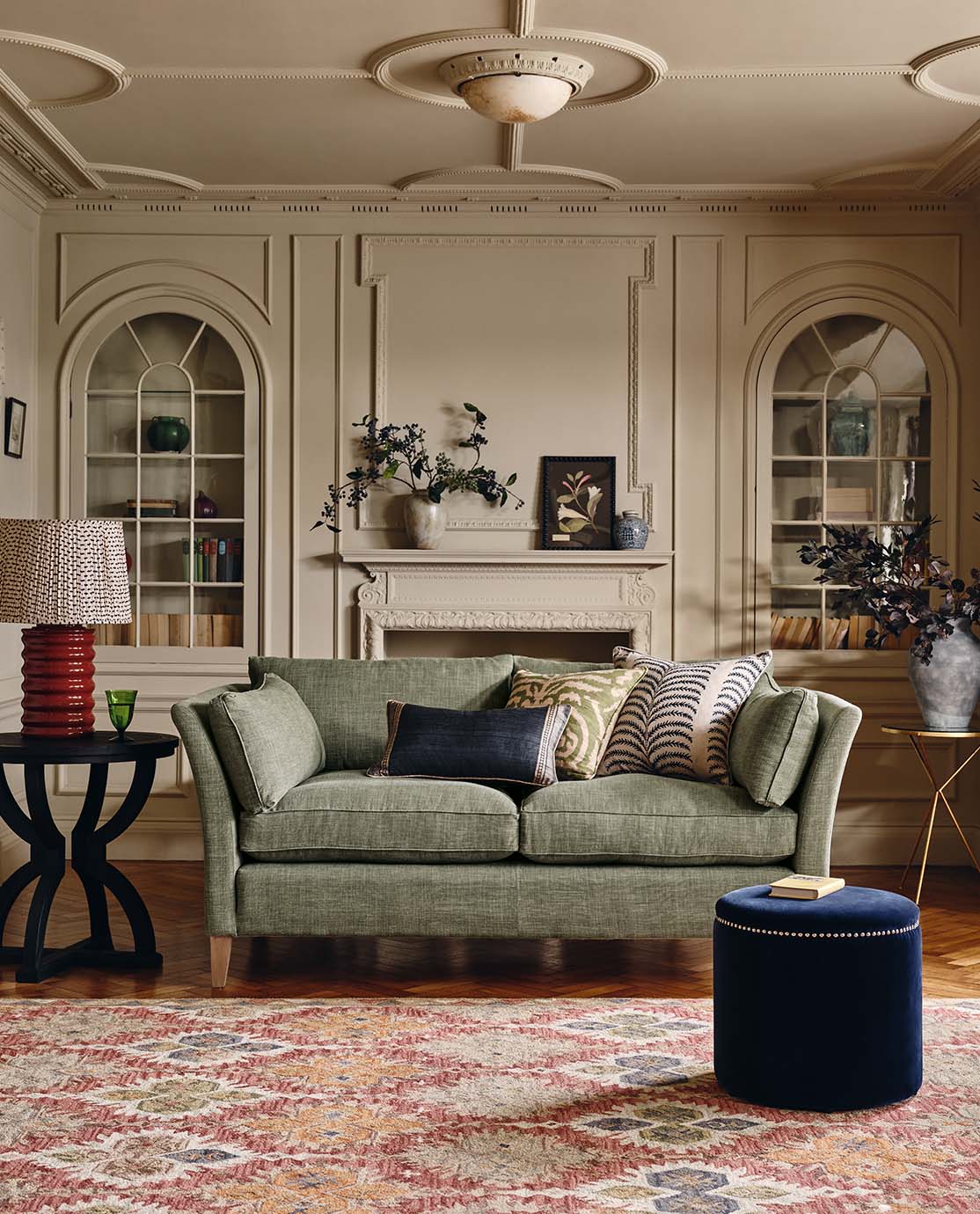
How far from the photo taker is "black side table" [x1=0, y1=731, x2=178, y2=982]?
3773mm

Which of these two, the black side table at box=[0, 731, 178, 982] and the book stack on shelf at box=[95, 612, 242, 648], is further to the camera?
the book stack on shelf at box=[95, 612, 242, 648]

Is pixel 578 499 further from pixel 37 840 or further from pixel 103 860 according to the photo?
pixel 37 840

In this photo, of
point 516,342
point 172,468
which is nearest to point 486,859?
point 516,342

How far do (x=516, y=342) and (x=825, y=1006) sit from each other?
365cm

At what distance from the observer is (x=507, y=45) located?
405cm

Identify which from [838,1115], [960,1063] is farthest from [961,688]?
[838,1115]

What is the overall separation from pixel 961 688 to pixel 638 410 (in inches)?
69.4

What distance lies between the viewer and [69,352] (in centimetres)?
563

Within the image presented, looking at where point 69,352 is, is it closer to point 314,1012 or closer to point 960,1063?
point 314,1012

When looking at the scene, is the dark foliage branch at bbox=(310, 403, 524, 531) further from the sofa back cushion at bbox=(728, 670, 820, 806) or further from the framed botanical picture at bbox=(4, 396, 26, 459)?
the sofa back cushion at bbox=(728, 670, 820, 806)

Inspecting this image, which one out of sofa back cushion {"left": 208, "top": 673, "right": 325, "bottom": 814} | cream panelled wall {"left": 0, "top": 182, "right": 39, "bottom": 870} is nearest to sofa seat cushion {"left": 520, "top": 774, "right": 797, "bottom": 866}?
sofa back cushion {"left": 208, "top": 673, "right": 325, "bottom": 814}

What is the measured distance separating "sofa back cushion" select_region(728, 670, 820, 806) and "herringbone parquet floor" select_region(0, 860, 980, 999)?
597 millimetres

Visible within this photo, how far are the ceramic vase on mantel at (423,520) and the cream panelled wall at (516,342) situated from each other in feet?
0.36

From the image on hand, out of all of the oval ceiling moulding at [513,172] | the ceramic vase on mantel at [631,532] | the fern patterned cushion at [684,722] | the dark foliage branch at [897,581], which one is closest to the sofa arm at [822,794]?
the fern patterned cushion at [684,722]
